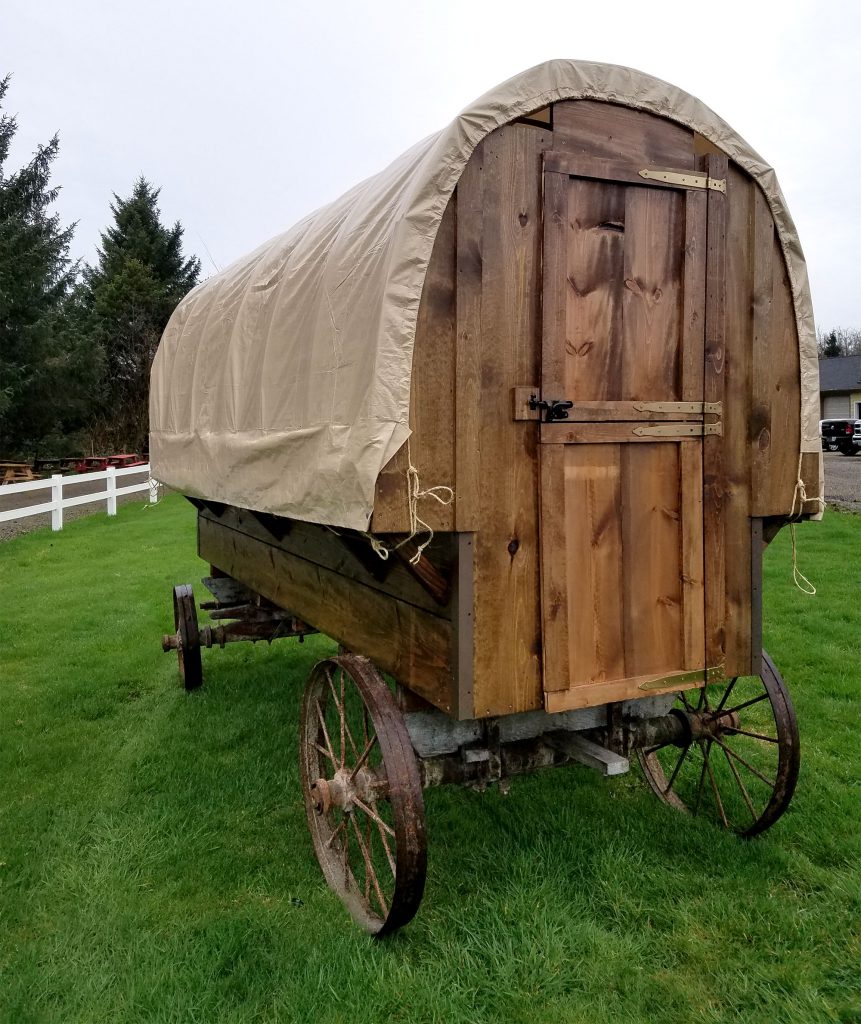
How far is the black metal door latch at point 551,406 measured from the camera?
9.61ft

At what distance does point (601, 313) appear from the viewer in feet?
9.99

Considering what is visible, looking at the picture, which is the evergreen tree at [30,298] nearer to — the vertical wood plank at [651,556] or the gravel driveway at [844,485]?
the gravel driveway at [844,485]

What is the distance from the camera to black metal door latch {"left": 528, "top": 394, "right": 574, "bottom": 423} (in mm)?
2928

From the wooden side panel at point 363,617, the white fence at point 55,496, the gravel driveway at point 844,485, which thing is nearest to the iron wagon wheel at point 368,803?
the wooden side panel at point 363,617

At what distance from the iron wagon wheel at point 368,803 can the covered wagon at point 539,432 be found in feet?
0.05

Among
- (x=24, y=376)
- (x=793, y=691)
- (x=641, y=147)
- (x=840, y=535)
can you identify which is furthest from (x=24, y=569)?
(x=24, y=376)

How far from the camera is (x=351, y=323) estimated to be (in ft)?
9.73

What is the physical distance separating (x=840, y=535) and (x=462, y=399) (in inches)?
426

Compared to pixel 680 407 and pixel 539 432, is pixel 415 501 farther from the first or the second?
pixel 680 407

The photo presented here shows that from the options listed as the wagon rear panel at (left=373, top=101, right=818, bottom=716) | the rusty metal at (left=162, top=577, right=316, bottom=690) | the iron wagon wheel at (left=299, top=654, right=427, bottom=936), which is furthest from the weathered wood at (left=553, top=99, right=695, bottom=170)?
the rusty metal at (left=162, top=577, right=316, bottom=690)

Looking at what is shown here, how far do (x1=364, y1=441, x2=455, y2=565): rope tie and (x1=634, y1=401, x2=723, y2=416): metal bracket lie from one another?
0.88 metres

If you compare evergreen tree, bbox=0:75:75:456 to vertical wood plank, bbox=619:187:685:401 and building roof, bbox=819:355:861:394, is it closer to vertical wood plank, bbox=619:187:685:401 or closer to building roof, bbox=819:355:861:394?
vertical wood plank, bbox=619:187:685:401

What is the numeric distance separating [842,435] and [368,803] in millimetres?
37262

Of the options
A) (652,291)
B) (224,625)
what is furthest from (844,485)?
(652,291)
